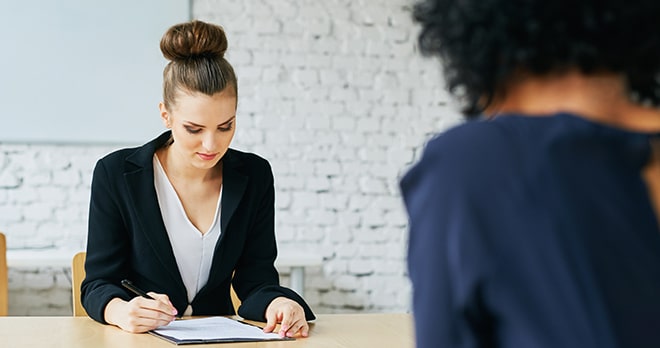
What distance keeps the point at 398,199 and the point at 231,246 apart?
238 centimetres

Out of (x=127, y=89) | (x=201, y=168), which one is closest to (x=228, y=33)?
(x=127, y=89)

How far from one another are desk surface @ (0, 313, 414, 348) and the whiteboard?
2.14 metres

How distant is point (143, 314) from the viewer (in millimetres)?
2021

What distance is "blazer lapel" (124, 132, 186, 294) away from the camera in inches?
92.3

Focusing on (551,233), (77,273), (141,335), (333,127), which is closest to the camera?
(551,233)

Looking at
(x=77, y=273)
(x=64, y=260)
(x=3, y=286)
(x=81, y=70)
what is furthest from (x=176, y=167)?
(x=81, y=70)

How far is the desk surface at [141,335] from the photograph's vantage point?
1915 mm

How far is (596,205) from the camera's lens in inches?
27.6

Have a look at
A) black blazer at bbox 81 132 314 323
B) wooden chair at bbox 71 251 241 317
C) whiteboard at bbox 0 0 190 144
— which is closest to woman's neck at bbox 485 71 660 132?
black blazer at bbox 81 132 314 323

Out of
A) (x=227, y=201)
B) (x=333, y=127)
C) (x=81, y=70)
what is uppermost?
(x=81, y=70)

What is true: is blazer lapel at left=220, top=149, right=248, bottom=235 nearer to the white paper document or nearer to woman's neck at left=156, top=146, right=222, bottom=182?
woman's neck at left=156, top=146, right=222, bottom=182

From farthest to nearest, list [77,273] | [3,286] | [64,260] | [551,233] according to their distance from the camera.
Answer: [64,260]
[3,286]
[77,273]
[551,233]

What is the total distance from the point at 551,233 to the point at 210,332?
1.43 metres

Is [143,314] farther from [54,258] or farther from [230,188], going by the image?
[54,258]
